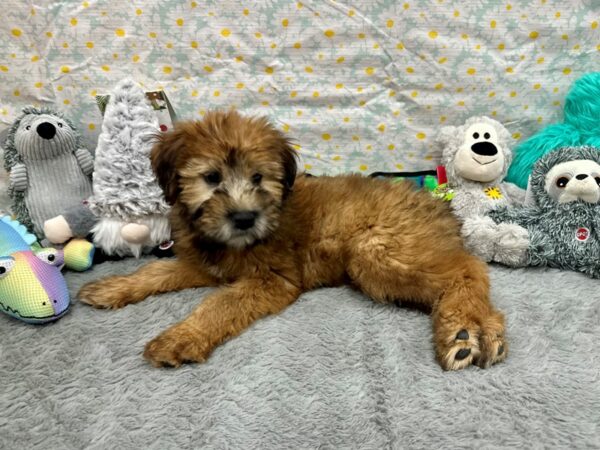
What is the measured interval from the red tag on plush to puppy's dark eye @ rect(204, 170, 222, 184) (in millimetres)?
1889

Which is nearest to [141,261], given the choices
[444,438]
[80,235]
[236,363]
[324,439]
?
[80,235]

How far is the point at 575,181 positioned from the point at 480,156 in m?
0.49

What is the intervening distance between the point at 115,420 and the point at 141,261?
3.99ft

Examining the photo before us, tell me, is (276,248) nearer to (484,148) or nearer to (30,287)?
(30,287)

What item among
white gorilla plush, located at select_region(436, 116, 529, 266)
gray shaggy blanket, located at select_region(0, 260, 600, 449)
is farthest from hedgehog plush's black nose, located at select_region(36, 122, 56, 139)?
white gorilla plush, located at select_region(436, 116, 529, 266)

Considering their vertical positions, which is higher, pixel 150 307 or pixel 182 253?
pixel 182 253

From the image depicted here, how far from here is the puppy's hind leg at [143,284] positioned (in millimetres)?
2254

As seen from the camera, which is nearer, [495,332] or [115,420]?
[115,420]

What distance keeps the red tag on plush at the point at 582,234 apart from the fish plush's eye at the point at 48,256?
270 centimetres

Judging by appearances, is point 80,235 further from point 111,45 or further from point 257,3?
point 257,3

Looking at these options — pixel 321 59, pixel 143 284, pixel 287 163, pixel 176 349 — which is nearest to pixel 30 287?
pixel 143 284

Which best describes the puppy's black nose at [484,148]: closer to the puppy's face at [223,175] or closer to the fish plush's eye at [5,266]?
the puppy's face at [223,175]

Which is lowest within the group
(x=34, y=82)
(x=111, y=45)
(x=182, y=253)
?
(x=182, y=253)

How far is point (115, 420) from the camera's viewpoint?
161cm
